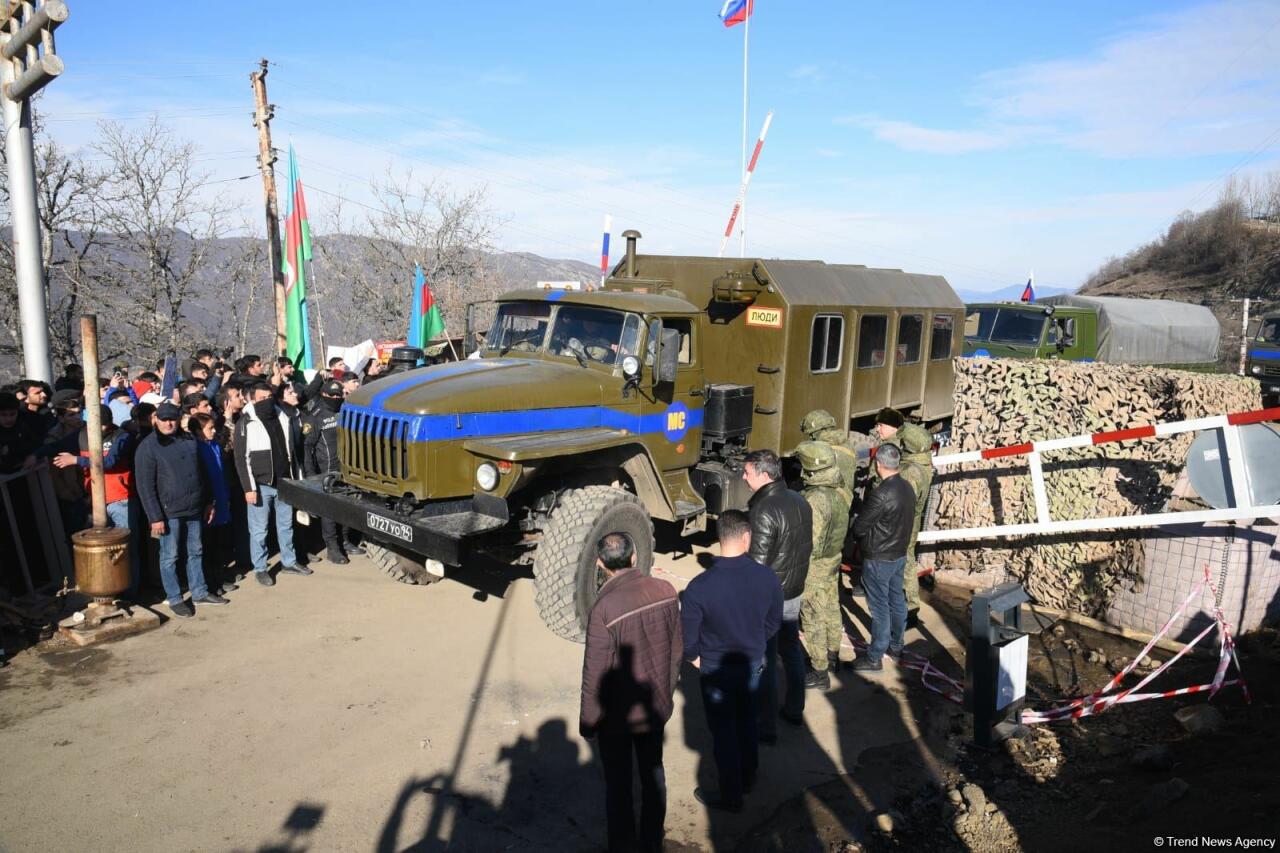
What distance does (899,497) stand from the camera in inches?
213

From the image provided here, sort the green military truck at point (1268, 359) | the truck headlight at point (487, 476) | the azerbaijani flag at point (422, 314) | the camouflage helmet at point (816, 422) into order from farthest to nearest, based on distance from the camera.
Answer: the green military truck at point (1268, 359)
the azerbaijani flag at point (422, 314)
the camouflage helmet at point (816, 422)
the truck headlight at point (487, 476)

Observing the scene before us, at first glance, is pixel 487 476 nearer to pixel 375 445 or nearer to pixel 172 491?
pixel 375 445

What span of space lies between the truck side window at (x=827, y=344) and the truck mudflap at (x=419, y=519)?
4.00 meters

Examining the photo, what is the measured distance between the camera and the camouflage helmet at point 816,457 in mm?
5164

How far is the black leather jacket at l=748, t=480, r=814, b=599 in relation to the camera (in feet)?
15.3

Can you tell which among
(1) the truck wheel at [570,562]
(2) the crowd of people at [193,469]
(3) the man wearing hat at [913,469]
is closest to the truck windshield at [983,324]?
(3) the man wearing hat at [913,469]

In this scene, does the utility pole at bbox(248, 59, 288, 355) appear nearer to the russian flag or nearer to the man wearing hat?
the russian flag

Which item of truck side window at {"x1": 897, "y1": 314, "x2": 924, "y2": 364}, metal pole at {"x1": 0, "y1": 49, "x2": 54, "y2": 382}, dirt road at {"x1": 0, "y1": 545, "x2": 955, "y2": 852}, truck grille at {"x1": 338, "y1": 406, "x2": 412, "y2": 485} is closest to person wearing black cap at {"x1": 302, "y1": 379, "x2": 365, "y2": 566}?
truck grille at {"x1": 338, "y1": 406, "x2": 412, "y2": 485}

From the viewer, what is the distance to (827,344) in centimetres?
836

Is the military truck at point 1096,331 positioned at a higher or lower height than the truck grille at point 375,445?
higher

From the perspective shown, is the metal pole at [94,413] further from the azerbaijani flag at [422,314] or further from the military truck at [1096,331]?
the military truck at [1096,331]

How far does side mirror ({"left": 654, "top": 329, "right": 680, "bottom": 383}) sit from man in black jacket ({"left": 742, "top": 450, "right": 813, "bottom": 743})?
1942 millimetres

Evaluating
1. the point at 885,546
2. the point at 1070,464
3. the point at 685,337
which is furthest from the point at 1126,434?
the point at 685,337

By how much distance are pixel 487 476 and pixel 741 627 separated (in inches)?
89.9
